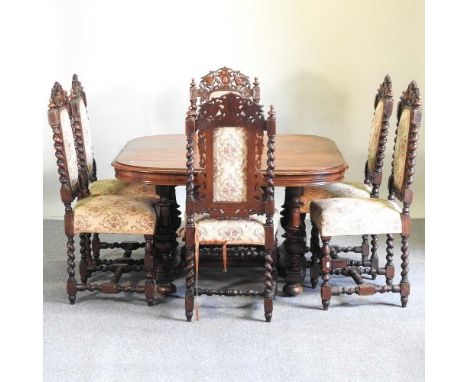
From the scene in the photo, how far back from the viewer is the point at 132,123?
18.2 ft

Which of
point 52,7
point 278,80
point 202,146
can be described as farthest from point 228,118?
point 52,7

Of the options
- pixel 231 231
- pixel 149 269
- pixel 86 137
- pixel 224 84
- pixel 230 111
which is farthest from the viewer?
pixel 224 84

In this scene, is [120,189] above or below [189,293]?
above

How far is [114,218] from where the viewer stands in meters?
3.74

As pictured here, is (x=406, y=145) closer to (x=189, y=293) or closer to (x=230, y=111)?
(x=230, y=111)

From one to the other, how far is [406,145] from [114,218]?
4.97 ft

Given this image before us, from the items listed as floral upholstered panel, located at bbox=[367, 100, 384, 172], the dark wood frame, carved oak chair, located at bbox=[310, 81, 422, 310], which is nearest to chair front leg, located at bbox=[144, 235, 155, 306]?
the dark wood frame

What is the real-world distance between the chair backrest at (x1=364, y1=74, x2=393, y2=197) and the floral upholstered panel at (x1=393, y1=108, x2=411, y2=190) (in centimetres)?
18

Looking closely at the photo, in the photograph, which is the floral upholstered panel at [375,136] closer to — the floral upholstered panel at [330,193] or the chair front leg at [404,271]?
the floral upholstered panel at [330,193]

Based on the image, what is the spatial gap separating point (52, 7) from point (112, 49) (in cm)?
52

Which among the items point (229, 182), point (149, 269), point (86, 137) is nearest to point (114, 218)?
point (149, 269)

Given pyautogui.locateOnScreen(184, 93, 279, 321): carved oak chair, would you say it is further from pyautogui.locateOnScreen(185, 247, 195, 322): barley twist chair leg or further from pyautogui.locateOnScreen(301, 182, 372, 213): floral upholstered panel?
pyautogui.locateOnScreen(301, 182, 372, 213): floral upholstered panel

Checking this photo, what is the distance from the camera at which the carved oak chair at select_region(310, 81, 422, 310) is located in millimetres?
3680

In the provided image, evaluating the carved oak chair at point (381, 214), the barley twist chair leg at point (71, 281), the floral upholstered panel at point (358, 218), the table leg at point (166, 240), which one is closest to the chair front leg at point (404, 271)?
the carved oak chair at point (381, 214)
